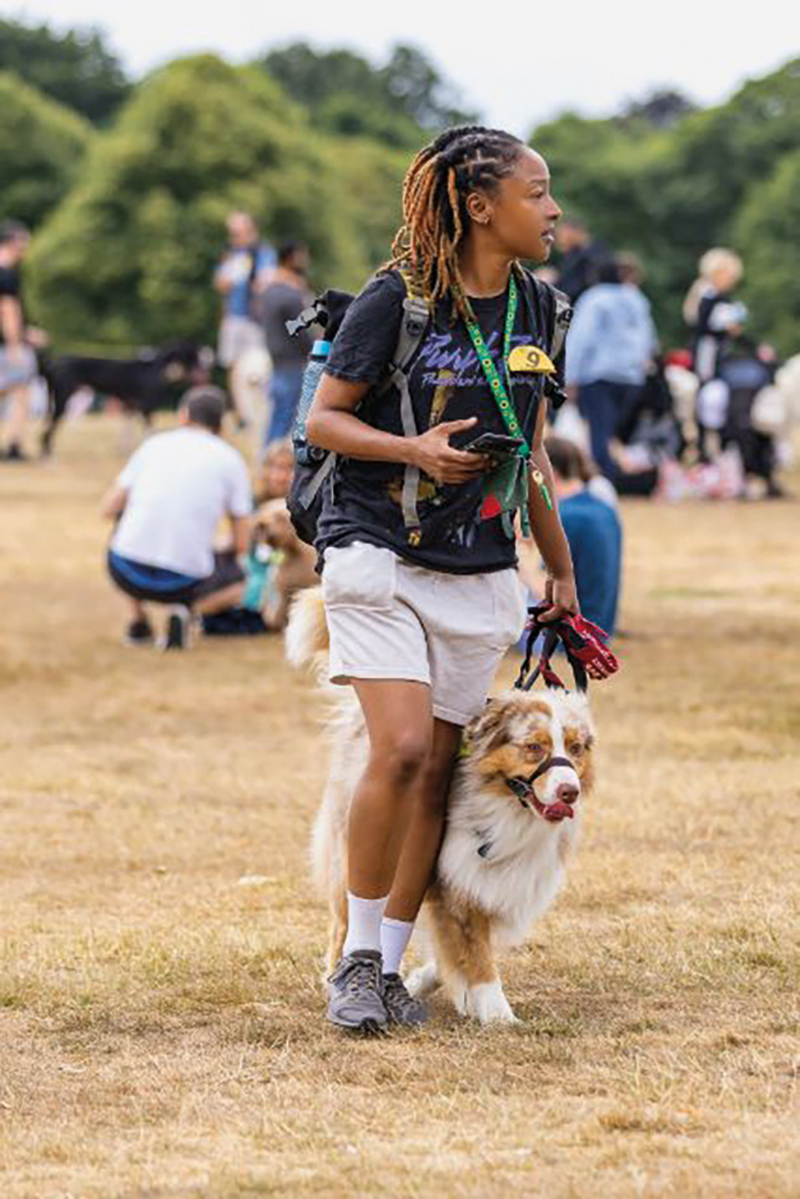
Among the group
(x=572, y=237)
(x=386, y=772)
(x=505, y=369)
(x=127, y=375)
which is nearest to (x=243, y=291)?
(x=127, y=375)

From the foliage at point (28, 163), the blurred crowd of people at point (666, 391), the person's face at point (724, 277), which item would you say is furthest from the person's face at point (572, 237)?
the foliage at point (28, 163)

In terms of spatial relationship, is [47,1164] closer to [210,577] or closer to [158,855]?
[158,855]

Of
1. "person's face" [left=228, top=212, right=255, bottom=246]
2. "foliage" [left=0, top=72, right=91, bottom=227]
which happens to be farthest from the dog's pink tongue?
"foliage" [left=0, top=72, right=91, bottom=227]

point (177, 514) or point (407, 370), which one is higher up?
point (407, 370)

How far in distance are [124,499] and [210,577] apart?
70 centimetres

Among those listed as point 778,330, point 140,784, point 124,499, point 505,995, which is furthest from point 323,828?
point 778,330

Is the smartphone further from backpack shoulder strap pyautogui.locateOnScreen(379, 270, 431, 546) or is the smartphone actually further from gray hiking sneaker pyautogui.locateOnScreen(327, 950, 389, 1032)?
Result: gray hiking sneaker pyautogui.locateOnScreen(327, 950, 389, 1032)

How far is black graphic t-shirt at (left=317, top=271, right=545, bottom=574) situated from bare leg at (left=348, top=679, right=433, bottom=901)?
0.33 metres

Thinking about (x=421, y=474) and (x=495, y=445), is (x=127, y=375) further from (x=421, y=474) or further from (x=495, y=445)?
(x=495, y=445)

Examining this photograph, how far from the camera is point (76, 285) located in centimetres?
5306

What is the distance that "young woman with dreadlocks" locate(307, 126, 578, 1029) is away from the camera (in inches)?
234

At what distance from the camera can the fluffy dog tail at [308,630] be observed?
21.8 feet

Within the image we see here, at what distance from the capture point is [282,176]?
175 ft

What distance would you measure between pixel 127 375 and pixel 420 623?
24062 millimetres
